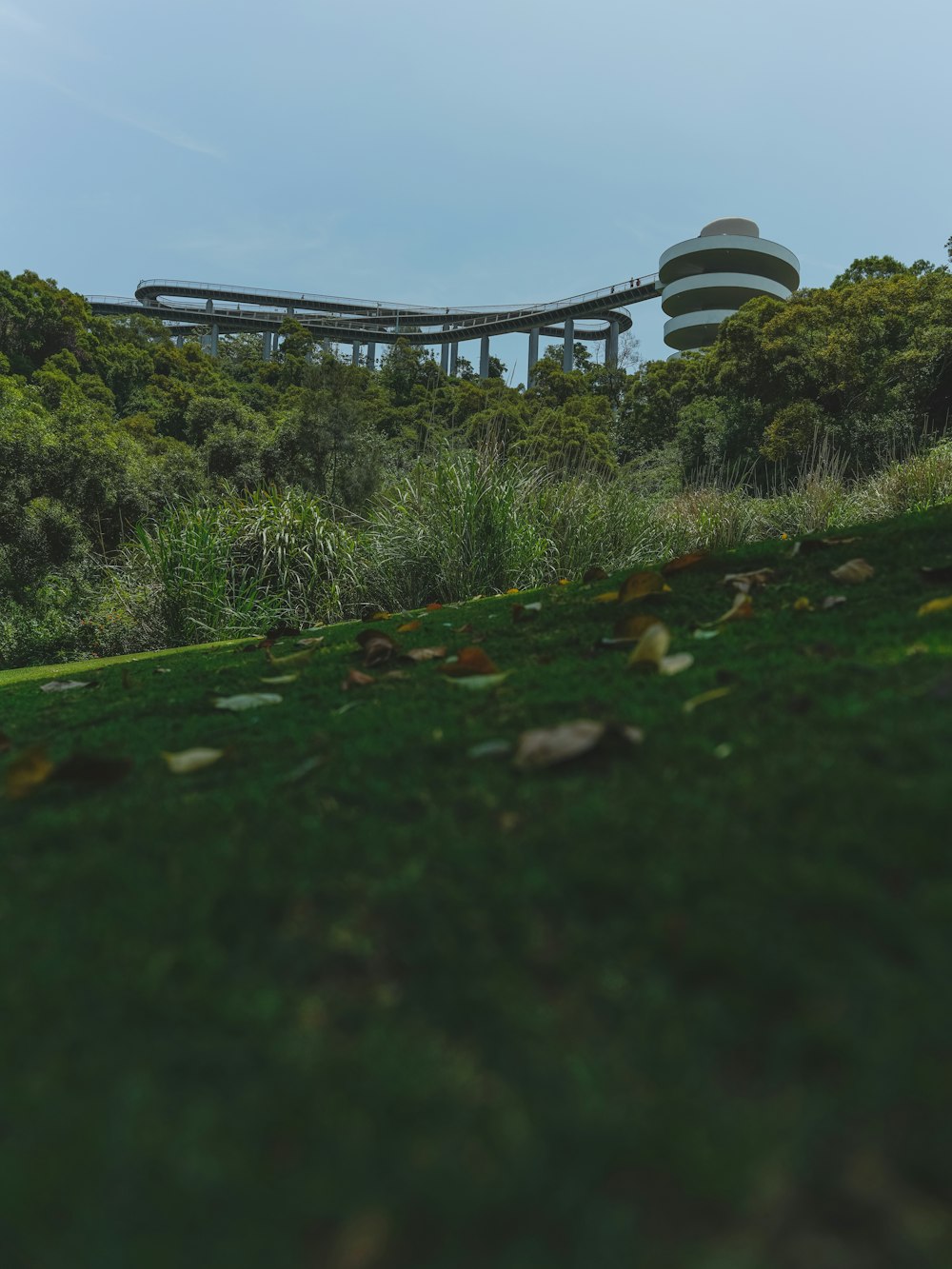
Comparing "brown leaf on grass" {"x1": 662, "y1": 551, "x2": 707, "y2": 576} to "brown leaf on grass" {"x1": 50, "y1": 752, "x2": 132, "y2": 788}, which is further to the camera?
"brown leaf on grass" {"x1": 662, "y1": 551, "x2": 707, "y2": 576}

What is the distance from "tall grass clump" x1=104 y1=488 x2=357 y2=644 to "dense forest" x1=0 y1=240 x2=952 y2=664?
0.22 metres

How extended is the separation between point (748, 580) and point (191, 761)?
206 centimetres

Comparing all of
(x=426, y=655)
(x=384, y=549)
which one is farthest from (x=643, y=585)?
(x=384, y=549)

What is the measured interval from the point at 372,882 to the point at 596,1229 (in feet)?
1.62

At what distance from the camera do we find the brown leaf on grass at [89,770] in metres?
1.39

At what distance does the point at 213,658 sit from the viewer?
3.80 m

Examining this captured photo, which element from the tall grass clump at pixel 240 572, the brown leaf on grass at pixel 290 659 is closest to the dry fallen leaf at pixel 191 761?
the brown leaf on grass at pixel 290 659

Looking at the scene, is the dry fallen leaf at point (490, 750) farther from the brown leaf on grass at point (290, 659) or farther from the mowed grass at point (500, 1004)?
the brown leaf on grass at point (290, 659)

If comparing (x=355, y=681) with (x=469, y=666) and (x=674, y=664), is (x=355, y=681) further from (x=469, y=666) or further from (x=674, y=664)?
(x=674, y=664)

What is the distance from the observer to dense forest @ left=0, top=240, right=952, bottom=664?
11.4 meters

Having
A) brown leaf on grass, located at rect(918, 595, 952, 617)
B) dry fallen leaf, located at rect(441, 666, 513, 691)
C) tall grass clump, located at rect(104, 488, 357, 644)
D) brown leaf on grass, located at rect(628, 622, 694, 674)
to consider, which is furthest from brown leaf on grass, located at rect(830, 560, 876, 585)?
tall grass clump, located at rect(104, 488, 357, 644)

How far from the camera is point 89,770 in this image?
1.39m

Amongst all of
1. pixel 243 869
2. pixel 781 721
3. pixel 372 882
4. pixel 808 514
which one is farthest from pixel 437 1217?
pixel 808 514

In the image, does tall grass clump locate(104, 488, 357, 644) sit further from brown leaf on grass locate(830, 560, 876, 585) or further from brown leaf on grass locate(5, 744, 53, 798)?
brown leaf on grass locate(5, 744, 53, 798)
